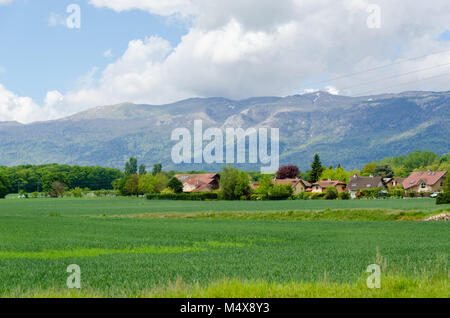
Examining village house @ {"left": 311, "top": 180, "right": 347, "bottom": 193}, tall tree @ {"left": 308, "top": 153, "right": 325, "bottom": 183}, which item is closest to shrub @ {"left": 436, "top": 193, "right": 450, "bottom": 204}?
village house @ {"left": 311, "top": 180, "right": 347, "bottom": 193}

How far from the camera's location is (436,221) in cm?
4862

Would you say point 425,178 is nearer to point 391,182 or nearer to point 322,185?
point 391,182

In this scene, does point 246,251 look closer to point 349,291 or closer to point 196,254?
point 196,254

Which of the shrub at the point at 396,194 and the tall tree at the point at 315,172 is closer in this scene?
the shrub at the point at 396,194

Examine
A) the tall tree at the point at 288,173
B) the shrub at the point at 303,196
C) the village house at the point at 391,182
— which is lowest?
the shrub at the point at 303,196

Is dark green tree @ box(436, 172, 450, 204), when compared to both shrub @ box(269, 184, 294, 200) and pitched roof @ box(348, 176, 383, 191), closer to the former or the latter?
shrub @ box(269, 184, 294, 200)

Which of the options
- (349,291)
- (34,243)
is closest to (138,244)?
(34,243)

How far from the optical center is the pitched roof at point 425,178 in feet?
487

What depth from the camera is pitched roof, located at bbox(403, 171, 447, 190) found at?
148500 mm

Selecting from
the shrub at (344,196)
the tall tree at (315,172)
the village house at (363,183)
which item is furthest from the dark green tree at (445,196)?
the tall tree at (315,172)

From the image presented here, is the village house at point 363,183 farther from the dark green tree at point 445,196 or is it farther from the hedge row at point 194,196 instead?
the dark green tree at point 445,196

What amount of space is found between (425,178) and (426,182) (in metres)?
2.62

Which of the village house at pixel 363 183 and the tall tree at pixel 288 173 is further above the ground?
the tall tree at pixel 288 173

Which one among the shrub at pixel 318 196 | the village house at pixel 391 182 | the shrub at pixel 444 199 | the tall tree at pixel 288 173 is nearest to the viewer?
the shrub at pixel 444 199
